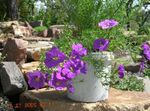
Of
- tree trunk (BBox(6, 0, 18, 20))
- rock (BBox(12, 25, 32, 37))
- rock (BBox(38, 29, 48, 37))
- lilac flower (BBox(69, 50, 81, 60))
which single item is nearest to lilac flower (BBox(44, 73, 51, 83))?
lilac flower (BBox(69, 50, 81, 60))

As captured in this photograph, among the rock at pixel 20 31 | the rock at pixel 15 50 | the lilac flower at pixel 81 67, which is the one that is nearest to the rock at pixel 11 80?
the rock at pixel 15 50

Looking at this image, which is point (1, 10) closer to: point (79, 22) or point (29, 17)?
point (29, 17)

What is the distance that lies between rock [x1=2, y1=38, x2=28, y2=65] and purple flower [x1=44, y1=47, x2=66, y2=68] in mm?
1391

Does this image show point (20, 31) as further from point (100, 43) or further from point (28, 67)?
point (100, 43)

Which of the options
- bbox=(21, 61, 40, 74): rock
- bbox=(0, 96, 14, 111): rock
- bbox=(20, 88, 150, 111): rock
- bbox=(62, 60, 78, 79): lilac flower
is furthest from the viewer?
bbox=(21, 61, 40, 74): rock

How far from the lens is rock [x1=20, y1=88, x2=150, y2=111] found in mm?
3650

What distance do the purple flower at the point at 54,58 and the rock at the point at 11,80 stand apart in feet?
2.14

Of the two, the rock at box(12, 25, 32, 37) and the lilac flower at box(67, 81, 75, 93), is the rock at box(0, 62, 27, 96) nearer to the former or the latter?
the lilac flower at box(67, 81, 75, 93)

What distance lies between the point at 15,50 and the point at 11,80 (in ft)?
2.92

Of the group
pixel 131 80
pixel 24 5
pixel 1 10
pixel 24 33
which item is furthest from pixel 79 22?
pixel 24 5

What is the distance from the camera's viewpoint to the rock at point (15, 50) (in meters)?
4.88

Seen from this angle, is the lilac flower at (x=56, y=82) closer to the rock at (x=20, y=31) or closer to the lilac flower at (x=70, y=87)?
the lilac flower at (x=70, y=87)

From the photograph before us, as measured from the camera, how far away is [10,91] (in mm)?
4094

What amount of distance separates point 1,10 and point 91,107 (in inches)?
401
